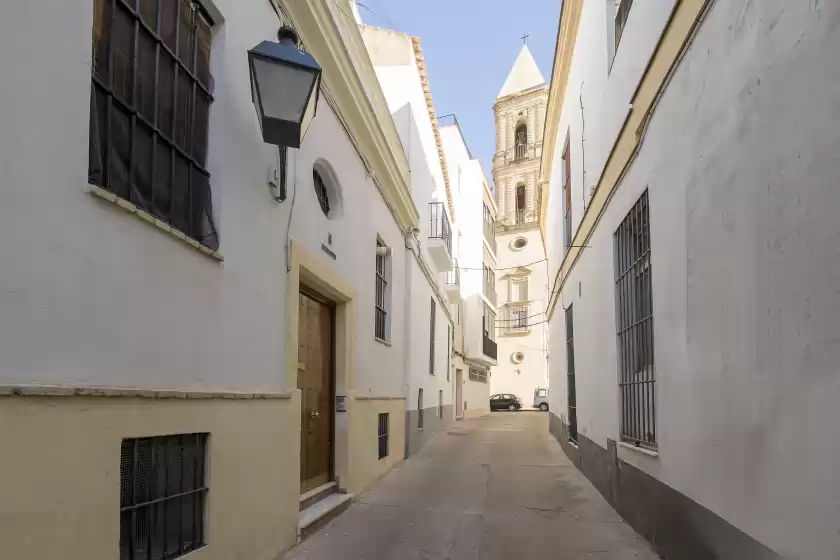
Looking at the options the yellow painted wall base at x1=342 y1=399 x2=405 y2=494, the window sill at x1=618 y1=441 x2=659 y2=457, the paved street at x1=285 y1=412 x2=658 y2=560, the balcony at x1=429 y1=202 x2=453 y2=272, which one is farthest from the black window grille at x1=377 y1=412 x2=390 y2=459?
the balcony at x1=429 y1=202 x2=453 y2=272

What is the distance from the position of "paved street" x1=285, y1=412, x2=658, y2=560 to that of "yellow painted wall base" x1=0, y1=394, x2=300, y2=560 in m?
1.05

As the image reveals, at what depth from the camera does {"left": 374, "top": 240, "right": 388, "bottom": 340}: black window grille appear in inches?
368

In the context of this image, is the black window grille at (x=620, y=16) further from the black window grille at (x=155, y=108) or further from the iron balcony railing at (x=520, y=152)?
the iron balcony railing at (x=520, y=152)

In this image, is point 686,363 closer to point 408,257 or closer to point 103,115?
point 103,115

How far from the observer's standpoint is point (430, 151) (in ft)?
51.7

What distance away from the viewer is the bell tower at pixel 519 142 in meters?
40.2

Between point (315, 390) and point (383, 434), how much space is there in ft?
9.99

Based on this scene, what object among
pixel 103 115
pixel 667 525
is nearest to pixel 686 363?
pixel 667 525

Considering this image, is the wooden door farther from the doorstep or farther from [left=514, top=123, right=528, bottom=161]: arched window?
[left=514, top=123, right=528, bottom=161]: arched window

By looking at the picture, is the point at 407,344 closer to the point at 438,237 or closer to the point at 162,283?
the point at 438,237

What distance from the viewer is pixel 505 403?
1350 inches

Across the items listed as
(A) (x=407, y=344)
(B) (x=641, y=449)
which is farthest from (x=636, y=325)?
(A) (x=407, y=344)

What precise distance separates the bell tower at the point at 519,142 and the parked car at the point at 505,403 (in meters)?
10.6

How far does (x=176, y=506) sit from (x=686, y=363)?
→ 318 centimetres
